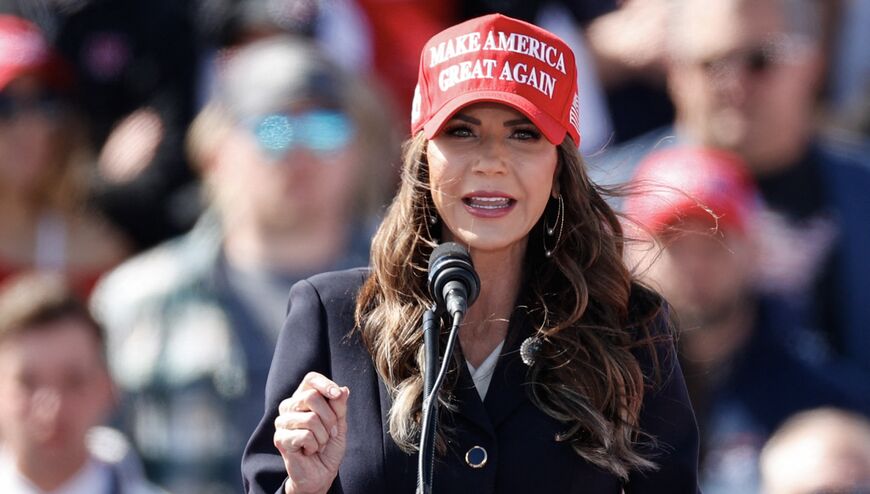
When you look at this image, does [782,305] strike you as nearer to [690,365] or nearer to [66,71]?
[690,365]

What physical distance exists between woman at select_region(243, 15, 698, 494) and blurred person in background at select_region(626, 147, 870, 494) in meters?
2.07

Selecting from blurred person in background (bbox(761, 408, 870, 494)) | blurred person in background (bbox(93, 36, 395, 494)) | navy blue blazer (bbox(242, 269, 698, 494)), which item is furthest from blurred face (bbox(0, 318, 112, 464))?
navy blue blazer (bbox(242, 269, 698, 494))

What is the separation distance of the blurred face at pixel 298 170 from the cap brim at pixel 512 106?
281 centimetres

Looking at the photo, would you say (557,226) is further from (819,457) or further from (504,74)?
(819,457)

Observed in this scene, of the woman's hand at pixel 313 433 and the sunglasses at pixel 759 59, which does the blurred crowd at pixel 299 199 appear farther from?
the woman's hand at pixel 313 433

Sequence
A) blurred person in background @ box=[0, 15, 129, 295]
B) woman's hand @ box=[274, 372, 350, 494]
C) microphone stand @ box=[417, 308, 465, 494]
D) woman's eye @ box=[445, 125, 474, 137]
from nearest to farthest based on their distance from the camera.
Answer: microphone stand @ box=[417, 308, 465, 494] → woman's hand @ box=[274, 372, 350, 494] → woman's eye @ box=[445, 125, 474, 137] → blurred person in background @ box=[0, 15, 129, 295]

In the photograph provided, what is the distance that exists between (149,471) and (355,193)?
128 centimetres

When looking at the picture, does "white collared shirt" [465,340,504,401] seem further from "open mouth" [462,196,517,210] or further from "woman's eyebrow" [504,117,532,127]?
"woman's eyebrow" [504,117,532,127]

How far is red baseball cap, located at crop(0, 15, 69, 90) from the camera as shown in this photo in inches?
241

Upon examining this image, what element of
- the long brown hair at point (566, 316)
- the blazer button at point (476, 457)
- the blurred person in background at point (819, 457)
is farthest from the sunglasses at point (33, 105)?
the blazer button at point (476, 457)

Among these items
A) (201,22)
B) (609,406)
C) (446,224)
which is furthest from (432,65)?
(201,22)

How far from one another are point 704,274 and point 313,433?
116 inches

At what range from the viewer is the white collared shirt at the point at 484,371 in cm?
304

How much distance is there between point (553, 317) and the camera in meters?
3.09
